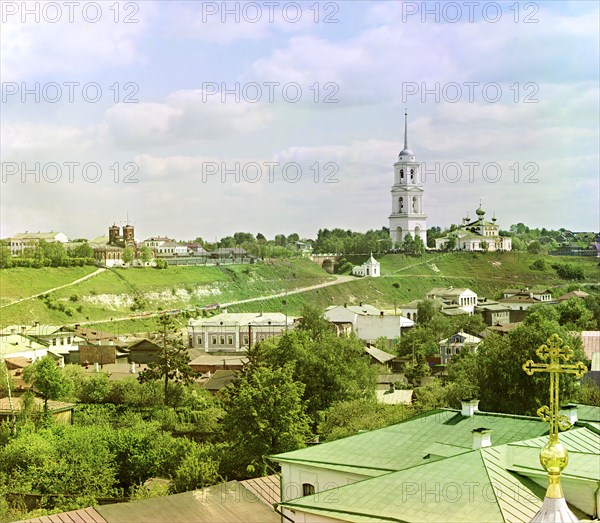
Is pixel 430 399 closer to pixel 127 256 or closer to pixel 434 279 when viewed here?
pixel 127 256

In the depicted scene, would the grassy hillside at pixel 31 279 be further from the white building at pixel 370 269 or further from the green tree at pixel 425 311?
the green tree at pixel 425 311

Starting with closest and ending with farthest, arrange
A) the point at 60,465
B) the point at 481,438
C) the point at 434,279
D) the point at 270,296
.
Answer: the point at 481,438
the point at 60,465
the point at 270,296
the point at 434,279

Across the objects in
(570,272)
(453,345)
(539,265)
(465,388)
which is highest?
(539,265)

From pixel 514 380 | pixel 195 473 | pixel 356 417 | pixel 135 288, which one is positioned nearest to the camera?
pixel 195 473

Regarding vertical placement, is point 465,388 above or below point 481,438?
below

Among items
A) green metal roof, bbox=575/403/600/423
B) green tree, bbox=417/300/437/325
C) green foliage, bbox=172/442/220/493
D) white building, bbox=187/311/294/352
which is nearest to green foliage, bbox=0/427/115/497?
green foliage, bbox=172/442/220/493

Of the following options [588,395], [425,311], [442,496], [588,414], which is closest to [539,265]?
[425,311]

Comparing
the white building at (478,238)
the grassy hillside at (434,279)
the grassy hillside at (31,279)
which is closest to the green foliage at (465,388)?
the grassy hillside at (434,279)

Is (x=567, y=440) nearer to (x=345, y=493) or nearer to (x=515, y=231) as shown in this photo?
(x=345, y=493)
